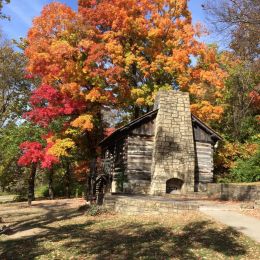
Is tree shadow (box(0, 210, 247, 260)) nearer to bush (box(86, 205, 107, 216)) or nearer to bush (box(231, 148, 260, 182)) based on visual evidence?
bush (box(86, 205, 107, 216))

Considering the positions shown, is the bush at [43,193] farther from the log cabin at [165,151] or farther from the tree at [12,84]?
the log cabin at [165,151]

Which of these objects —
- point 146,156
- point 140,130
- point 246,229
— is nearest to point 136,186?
point 146,156

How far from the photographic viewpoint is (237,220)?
1349cm

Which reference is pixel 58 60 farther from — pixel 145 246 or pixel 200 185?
pixel 145 246

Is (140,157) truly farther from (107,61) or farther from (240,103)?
(240,103)

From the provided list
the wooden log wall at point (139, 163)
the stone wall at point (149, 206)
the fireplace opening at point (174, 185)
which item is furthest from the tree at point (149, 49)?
the stone wall at point (149, 206)

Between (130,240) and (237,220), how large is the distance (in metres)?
4.47

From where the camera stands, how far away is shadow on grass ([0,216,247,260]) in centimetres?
1002

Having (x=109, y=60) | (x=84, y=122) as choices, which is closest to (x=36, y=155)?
(x=84, y=122)

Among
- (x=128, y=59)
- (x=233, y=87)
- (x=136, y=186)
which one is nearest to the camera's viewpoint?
(x=136, y=186)

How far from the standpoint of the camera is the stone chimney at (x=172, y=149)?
73.4 feet

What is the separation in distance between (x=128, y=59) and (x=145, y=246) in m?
17.0

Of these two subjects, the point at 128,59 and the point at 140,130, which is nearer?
the point at 140,130

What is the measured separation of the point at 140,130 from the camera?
23188 mm
